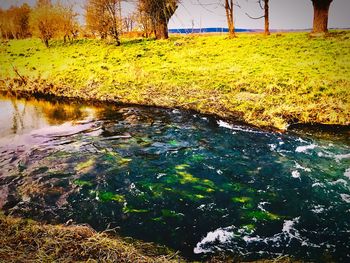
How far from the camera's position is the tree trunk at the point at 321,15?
2250 cm

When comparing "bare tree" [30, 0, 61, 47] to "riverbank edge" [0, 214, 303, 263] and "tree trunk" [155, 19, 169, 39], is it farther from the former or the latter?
"riverbank edge" [0, 214, 303, 263]

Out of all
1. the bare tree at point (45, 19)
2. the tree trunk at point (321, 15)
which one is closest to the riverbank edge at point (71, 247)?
the tree trunk at point (321, 15)

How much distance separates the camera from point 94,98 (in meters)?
15.9

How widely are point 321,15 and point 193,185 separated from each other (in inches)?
871

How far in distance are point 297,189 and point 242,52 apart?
17033mm

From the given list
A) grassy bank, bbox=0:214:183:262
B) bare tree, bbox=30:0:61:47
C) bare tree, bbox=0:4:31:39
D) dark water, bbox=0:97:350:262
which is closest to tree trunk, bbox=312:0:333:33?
dark water, bbox=0:97:350:262

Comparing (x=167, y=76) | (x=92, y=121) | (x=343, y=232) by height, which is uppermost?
(x=167, y=76)

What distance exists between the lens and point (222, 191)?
6.30 m

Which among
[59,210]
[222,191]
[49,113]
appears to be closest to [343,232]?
[222,191]

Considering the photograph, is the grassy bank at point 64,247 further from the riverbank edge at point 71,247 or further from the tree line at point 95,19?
the tree line at point 95,19

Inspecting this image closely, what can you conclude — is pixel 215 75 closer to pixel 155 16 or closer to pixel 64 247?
pixel 64 247

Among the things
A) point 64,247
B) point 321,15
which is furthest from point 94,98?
point 321,15

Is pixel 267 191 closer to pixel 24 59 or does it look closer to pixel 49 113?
pixel 49 113

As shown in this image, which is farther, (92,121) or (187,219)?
(92,121)
